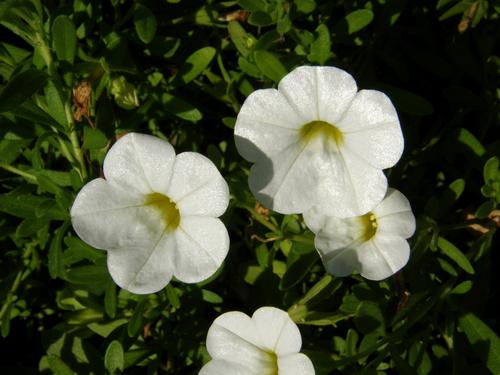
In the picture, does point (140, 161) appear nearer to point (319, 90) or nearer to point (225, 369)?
point (319, 90)

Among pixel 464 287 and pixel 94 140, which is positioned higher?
pixel 94 140

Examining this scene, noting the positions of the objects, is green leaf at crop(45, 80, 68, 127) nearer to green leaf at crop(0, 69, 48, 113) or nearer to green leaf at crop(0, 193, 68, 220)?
green leaf at crop(0, 69, 48, 113)

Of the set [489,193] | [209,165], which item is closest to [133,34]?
[209,165]

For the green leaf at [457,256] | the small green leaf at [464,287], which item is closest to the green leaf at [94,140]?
the green leaf at [457,256]

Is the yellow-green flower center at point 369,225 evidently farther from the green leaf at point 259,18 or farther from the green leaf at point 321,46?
the green leaf at point 259,18

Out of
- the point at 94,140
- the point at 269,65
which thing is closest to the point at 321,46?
the point at 269,65

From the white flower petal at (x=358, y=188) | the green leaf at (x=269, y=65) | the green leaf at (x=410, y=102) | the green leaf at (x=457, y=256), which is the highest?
the green leaf at (x=269, y=65)

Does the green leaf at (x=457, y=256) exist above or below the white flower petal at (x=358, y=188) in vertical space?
below
